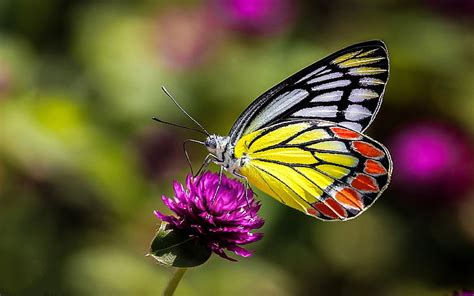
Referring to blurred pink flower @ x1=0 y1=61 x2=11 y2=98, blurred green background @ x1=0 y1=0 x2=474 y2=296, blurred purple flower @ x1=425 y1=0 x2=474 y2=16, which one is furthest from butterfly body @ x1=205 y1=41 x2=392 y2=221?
blurred purple flower @ x1=425 y1=0 x2=474 y2=16

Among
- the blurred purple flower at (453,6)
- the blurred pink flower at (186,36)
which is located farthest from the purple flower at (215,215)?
the blurred purple flower at (453,6)

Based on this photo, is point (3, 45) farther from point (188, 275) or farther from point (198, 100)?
point (188, 275)

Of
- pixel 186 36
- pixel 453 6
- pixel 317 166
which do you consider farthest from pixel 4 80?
pixel 453 6

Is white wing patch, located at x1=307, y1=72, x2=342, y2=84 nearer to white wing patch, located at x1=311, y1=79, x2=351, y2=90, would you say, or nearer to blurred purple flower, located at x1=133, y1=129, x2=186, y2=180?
white wing patch, located at x1=311, y1=79, x2=351, y2=90

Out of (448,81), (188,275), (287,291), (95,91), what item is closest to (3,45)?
(95,91)

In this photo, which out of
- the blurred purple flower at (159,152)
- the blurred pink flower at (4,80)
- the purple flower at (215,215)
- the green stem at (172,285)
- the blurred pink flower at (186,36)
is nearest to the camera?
the green stem at (172,285)

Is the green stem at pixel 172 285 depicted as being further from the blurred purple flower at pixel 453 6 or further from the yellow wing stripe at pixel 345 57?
the blurred purple flower at pixel 453 6
